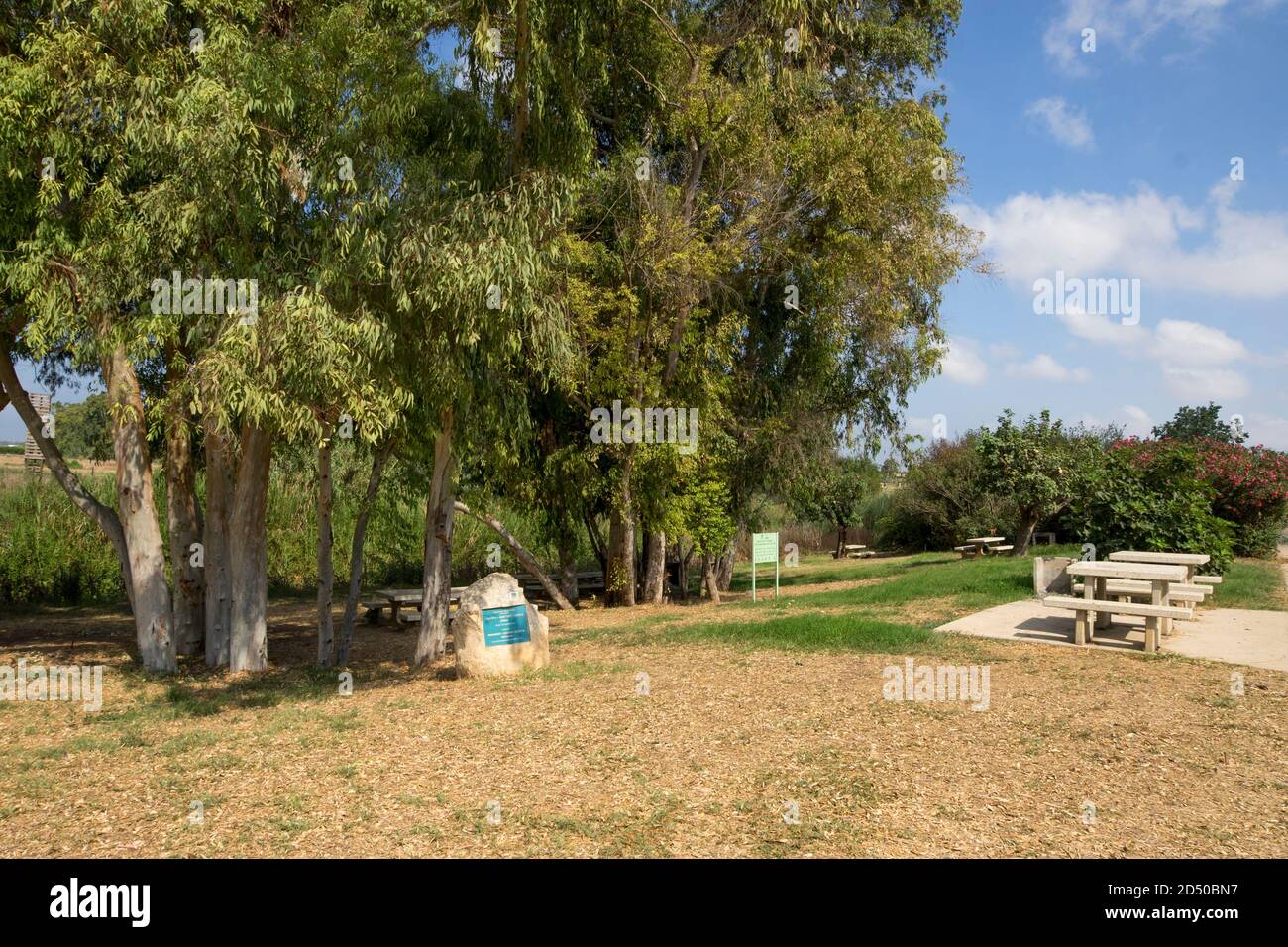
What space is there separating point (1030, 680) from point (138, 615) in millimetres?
9264

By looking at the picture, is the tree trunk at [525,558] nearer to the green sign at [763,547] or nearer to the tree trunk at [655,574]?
the tree trunk at [655,574]

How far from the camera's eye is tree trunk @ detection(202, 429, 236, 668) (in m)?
10.5

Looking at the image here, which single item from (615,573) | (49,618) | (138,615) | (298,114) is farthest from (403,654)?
(49,618)

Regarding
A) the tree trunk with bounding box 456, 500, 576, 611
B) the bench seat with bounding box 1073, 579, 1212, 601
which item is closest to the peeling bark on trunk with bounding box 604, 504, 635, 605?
the tree trunk with bounding box 456, 500, 576, 611

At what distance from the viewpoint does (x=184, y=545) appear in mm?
11398

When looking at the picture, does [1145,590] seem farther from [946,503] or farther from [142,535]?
[946,503]

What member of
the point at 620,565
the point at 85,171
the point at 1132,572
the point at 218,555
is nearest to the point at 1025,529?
the point at 620,565
